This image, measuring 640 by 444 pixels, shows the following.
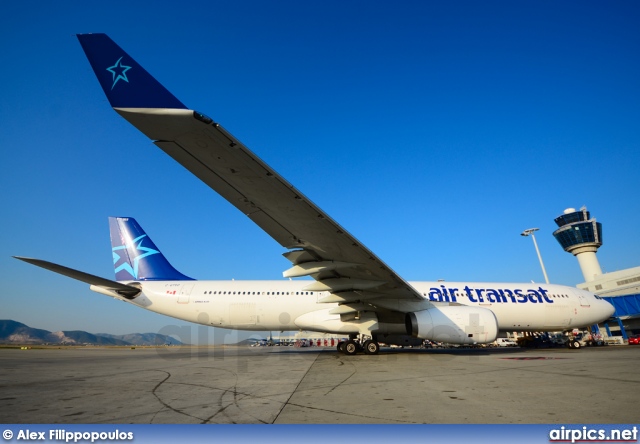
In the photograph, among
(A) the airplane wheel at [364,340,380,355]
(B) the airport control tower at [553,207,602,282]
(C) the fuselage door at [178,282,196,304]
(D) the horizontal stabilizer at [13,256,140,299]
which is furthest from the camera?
(B) the airport control tower at [553,207,602,282]

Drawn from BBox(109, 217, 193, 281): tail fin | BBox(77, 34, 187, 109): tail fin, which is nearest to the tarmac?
BBox(77, 34, 187, 109): tail fin

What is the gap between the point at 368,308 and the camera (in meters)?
13.5

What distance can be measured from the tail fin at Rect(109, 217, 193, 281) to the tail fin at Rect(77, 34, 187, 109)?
13.5 m

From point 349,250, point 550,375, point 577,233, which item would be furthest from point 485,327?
point 577,233

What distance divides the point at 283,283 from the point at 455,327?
A: 7978mm

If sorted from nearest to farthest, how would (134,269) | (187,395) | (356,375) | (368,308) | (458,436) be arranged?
(458,436)
(187,395)
(356,375)
(368,308)
(134,269)

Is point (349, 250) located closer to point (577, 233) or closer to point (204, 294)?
point (204, 294)

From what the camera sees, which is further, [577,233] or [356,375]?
[577,233]

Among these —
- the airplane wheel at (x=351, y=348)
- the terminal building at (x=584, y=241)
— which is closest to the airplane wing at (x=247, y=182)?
the airplane wheel at (x=351, y=348)

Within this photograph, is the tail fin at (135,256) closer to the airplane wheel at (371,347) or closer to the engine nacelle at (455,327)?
the airplane wheel at (371,347)

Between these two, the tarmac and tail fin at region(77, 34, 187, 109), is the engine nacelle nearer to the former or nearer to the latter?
the tarmac

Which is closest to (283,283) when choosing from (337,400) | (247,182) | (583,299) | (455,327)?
(455,327)

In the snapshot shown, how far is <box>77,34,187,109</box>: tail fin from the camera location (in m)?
5.48

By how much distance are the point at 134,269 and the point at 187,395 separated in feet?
46.9
